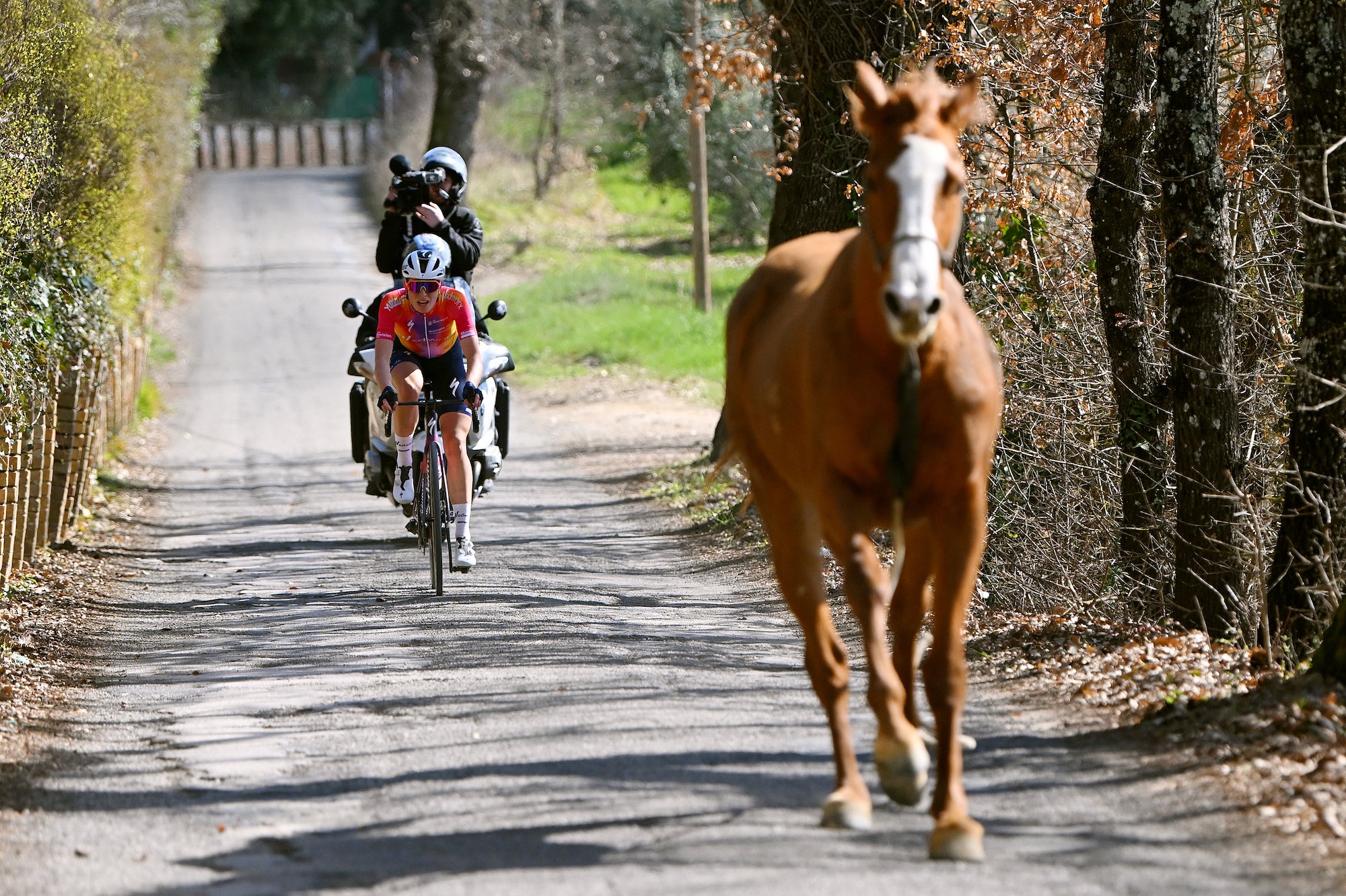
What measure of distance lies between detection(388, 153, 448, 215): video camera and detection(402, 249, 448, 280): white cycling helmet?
5.01ft

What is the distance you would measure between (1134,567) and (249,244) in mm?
35573

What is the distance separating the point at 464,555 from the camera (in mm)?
10172

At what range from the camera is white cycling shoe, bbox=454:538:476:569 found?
10.2 m

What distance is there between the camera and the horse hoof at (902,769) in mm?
4867

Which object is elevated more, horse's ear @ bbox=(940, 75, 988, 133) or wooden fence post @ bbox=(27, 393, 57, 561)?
horse's ear @ bbox=(940, 75, 988, 133)

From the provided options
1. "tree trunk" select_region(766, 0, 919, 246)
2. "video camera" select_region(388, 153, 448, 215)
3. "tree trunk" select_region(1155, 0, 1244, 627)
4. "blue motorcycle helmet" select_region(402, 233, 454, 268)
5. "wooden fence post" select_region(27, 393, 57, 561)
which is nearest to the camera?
"tree trunk" select_region(1155, 0, 1244, 627)

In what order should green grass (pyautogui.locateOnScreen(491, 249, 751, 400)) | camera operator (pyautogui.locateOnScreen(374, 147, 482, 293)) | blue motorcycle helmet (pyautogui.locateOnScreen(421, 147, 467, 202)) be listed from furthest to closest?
green grass (pyautogui.locateOnScreen(491, 249, 751, 400)), blue motorcycle helmet (pyautogui.locateOnScreen(421, 147, 467, 202)), camera operator (pyautogui.locateOnScreen(374, 147, 482, 293))

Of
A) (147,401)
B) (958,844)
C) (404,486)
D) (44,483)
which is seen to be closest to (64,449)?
(44,483)

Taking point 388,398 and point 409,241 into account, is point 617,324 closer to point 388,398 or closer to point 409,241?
point 409,241

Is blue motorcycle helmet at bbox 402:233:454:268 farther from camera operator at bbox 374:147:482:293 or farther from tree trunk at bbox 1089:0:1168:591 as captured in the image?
tree trunk at bbox 1089:0:1168:591

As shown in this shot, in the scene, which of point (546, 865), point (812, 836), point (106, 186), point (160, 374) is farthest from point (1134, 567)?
point (160, 374)

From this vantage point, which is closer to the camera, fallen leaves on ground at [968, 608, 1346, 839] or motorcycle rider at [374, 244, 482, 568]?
fallen leaves on ground at [968, 608, 1346, 839]

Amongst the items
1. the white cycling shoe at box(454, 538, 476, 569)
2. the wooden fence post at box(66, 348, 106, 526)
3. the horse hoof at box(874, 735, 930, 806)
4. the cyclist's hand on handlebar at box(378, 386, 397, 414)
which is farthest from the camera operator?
the horse hoof at box(874, 735, 930, 806)

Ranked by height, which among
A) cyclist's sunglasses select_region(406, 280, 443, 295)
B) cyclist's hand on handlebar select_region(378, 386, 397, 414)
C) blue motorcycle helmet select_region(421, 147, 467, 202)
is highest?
blue motorcycle helmet select_region(421, 147, 467, 202)
